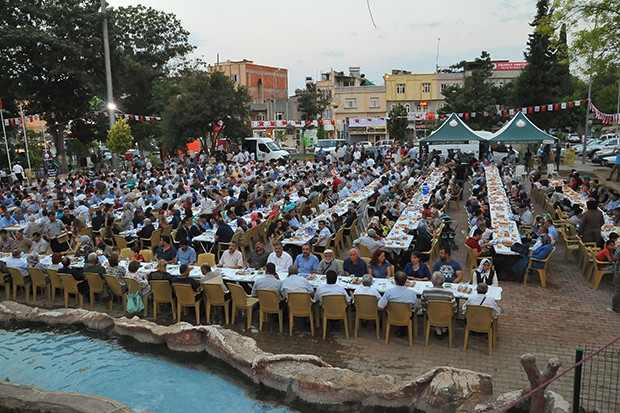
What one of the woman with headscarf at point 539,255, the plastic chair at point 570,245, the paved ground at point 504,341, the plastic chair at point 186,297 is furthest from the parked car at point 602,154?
the plastic chair at point 186,297

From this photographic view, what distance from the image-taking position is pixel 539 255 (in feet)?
33.8

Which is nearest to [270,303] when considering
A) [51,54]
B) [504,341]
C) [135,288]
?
[135,288]

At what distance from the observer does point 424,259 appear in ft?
36.0

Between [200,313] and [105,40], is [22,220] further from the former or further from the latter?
[105,40]

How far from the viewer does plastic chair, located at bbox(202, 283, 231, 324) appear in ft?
28.5

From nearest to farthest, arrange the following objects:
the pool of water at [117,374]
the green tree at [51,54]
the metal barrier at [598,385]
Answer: the metal barrier at [598,385], the pool of water at [117,374], the green tree at [51,54]

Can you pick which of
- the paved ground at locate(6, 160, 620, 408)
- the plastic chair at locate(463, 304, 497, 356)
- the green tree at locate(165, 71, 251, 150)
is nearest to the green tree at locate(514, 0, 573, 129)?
the green tree at locate(165, 71, 251, 150)

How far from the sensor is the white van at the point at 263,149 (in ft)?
115

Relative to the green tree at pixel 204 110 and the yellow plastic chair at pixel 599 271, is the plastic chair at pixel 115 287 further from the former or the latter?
the green tree at pixel 204 110

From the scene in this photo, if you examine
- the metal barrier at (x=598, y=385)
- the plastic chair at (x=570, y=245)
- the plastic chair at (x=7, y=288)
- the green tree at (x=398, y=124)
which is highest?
the green tree at (x=398, y=124)

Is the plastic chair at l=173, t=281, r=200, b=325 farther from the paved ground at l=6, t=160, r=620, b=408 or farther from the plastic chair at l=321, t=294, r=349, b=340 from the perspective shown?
the plastic chair at l=321, t=294, r=349, b=340

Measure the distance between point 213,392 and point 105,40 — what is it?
27.1 metres

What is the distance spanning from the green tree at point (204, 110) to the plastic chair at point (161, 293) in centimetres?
2469

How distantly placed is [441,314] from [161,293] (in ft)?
16.6
